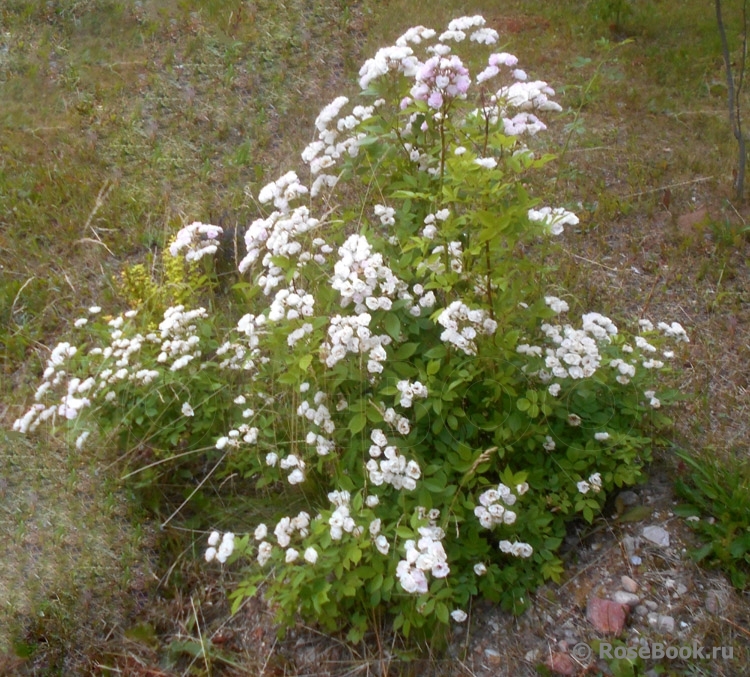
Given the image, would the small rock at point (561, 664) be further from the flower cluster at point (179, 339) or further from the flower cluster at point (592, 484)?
the flower cluster at point (179, 339)

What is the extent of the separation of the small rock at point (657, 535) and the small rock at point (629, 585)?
18cm

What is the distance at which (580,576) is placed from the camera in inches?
96.2

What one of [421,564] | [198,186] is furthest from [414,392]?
[198,186]

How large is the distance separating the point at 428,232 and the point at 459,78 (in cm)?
55

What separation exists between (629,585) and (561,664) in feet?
1.19

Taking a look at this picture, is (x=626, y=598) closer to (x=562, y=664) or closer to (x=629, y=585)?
(x=629, y=585)

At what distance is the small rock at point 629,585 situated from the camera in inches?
92.5

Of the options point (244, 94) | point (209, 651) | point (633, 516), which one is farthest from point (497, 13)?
point (209, 651)

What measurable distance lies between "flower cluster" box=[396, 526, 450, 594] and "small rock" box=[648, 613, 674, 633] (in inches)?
31.0

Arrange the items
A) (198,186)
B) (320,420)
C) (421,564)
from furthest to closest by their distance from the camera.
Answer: (198,186) → (320,420) → (421,564)

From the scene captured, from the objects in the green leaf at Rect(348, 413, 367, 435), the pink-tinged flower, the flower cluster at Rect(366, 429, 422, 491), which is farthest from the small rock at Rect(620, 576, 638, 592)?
the pink-tinged flower

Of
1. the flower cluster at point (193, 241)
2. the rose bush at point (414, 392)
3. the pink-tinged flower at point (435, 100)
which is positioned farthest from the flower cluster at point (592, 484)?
the flower cluster at point (193, 241)

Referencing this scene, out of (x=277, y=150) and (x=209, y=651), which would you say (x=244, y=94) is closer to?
(x=277, y=150)

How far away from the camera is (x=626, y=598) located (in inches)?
91.6
